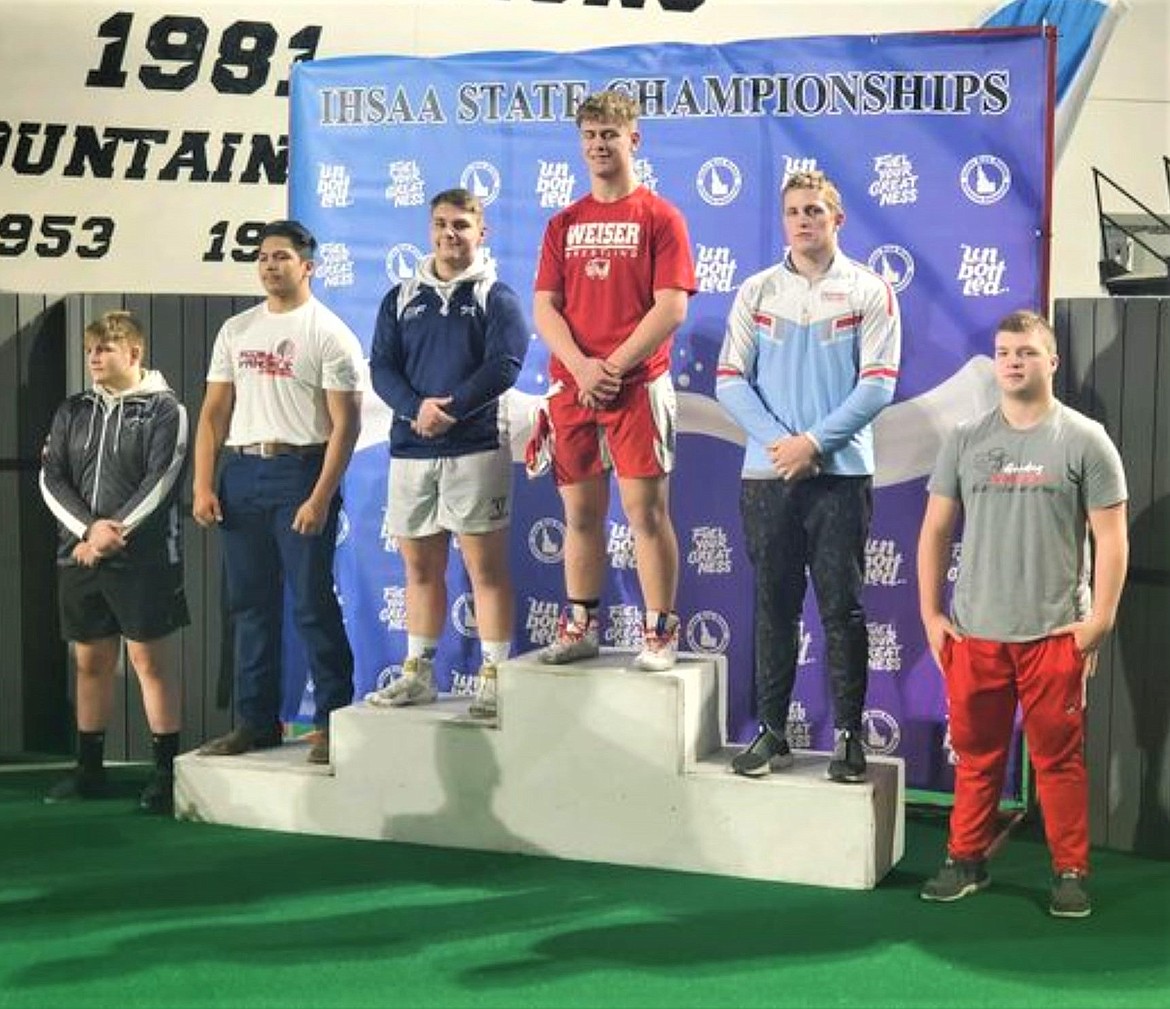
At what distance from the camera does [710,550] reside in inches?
218

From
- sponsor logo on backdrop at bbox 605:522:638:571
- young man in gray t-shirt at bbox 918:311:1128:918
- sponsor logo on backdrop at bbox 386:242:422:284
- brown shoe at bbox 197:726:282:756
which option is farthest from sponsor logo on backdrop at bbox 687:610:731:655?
sponsor logo on backdrop at bbox 386:242:422:284

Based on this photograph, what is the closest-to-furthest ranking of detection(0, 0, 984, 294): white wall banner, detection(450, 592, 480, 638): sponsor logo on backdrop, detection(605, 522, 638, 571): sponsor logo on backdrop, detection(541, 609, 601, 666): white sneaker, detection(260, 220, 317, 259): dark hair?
detection(541, 609, 601, 666): white sneaker
detection(260, 220, 317, 259): dark hair
detection(605, 522, 638, 571): sponsor logo on backdrop
detection(450, 592, 480, 638): sponsor logo on backdrop
detection(0, 0, 984, 294): white wall banner

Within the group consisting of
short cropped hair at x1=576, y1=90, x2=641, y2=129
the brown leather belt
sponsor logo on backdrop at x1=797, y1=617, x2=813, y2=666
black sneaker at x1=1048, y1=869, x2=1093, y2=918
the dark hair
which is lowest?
black sneaker at x1=1048, y1=869, x2=1093, y2=918

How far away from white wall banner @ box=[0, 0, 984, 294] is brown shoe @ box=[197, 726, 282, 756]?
307 cm

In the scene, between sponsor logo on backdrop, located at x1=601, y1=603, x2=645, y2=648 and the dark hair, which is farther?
sponsor logo on backdrop, located at x1=601, y1=603, x2=645, y2=648

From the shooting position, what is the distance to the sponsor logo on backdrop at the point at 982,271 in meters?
5.18

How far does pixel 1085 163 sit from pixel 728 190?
4.01 m

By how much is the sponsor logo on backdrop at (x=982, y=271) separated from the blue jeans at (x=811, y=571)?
0.84m

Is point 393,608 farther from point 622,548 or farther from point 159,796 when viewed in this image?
point 159,796

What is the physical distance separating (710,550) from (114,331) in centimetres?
204

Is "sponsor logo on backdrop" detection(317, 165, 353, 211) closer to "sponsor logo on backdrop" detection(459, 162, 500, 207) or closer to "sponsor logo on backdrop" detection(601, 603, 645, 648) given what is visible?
"sponsor logo on backdrop" detection(459, 162, 500, 207)

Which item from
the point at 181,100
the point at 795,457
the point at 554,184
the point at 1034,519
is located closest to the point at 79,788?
the point at 554,184

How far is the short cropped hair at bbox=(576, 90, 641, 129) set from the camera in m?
4.82

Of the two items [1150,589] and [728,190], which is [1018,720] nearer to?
[1150,589]
